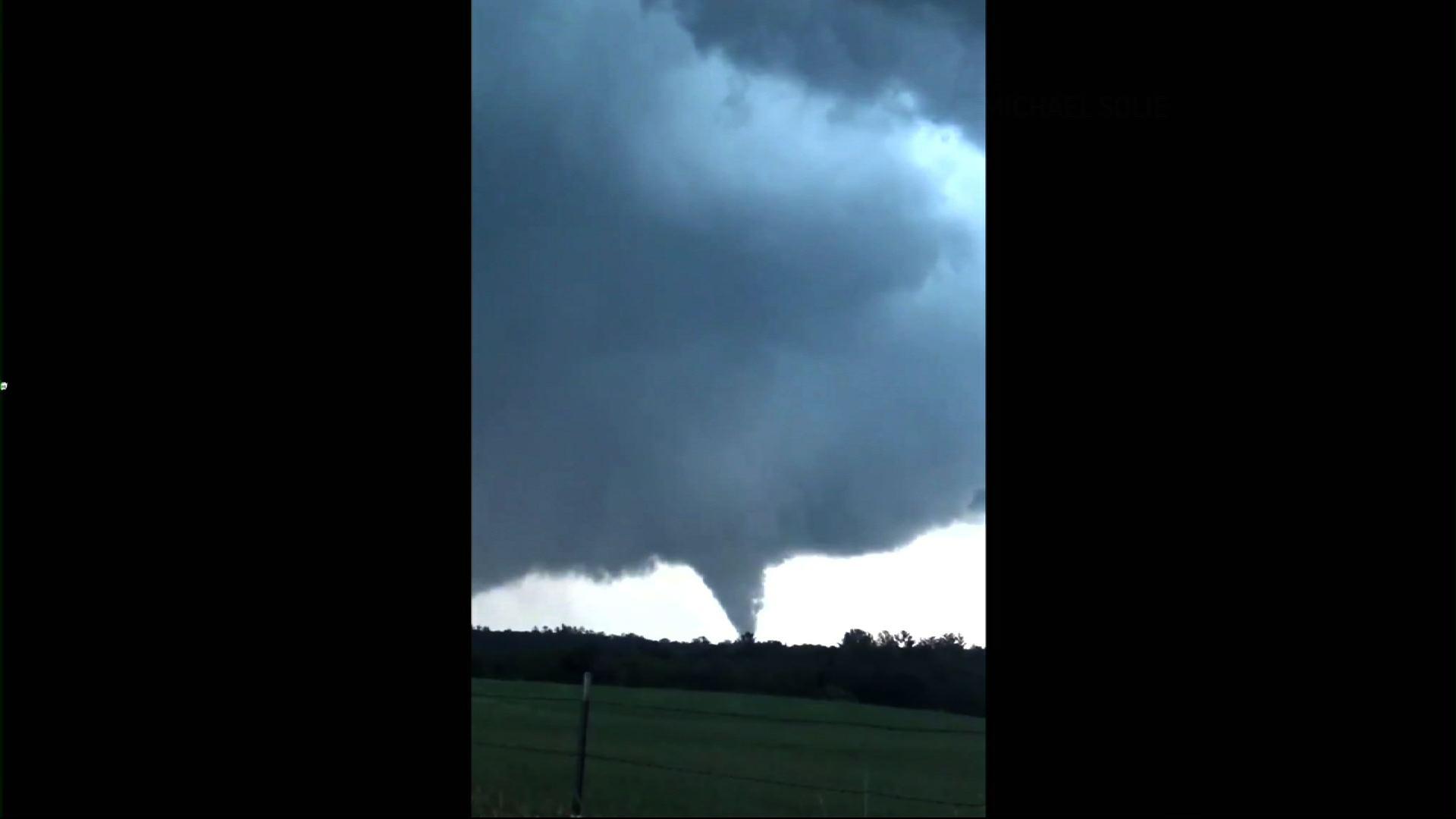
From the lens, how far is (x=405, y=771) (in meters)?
2.44

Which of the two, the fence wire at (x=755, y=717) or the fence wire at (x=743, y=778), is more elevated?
the fence wire at (x=755, y=717)

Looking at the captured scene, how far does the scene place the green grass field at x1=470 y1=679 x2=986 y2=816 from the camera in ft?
25.7

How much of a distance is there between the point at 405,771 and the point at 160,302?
1.21 m

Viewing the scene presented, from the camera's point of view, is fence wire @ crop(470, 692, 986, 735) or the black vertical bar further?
fence wire @ crop(470, 692, 986, 735)

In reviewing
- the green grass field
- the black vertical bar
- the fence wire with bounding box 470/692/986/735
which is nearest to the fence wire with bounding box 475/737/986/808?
the green grass field

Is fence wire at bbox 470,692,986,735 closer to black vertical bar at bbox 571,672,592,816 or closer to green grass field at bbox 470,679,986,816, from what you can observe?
green grass field at bbox 470,679,986,816

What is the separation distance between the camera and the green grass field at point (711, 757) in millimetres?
7824

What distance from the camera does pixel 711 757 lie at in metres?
9.67

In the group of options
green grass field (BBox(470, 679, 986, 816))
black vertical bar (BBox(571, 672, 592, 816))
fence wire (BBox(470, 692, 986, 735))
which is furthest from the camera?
fence wire (BBox(470, 692, 986, 735))

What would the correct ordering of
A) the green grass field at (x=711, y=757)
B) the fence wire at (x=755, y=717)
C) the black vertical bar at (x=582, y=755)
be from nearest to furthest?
the black vertical bar at (x=582, y=755) < the green grass field at (x=711, y=757) < the fence wire at (x=755, y=717)

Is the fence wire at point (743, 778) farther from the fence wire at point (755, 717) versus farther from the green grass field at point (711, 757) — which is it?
the fence wire at point (755, 717)

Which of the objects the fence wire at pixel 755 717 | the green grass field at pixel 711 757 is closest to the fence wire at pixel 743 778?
the green grass field at pixel 711 757

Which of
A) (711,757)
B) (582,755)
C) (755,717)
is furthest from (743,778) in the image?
(755,717)
